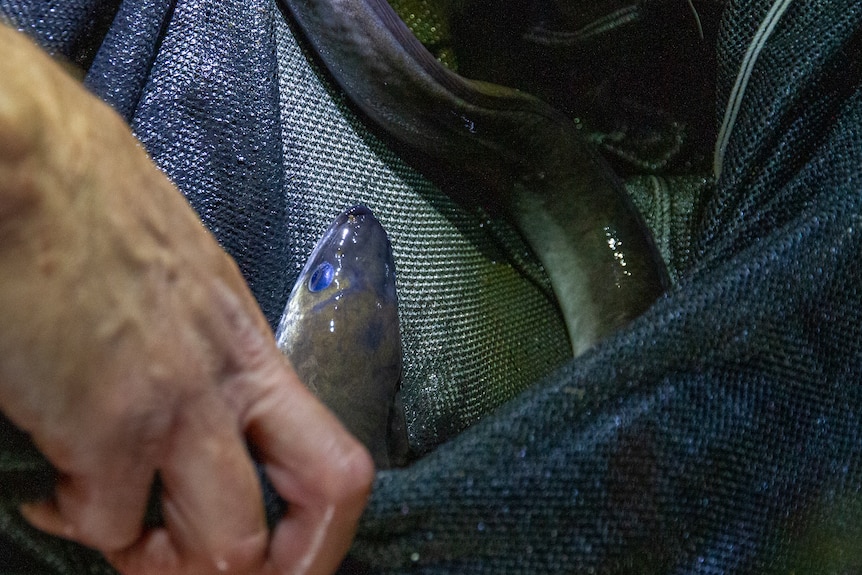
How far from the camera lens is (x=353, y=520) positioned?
677mm

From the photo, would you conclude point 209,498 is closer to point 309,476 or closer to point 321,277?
point 309,476

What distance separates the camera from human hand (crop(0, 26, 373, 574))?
549 millimetres

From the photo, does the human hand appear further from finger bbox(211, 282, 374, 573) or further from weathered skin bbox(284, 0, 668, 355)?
weathered skin bbox(284, 0, 668, 355)

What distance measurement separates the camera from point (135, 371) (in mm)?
593

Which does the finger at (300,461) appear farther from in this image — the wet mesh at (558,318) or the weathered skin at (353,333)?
the weathered skin at (353,333)

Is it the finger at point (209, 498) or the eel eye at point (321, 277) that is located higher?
the finger at point (209, 498)

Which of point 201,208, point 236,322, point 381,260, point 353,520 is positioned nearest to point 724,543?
point 353,520

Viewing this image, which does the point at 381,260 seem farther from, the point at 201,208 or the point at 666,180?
the point at 666,180

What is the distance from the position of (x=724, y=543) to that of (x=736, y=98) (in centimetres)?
111

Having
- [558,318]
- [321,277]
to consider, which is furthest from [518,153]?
[321,277]

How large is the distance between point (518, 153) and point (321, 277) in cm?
79

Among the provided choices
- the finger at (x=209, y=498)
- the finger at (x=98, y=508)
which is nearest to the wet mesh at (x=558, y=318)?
the finger at (x=98, y=508)

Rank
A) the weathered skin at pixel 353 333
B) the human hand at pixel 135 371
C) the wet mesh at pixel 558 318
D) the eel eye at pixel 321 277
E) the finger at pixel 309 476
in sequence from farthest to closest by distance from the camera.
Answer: the eel eye at pixel 321 277, the weathered skin at pixel 353 333, the wet mesh at pixel 558 318, the finger at pixel 309 476, the human hand at pixel 135 371

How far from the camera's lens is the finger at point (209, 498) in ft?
2.04
